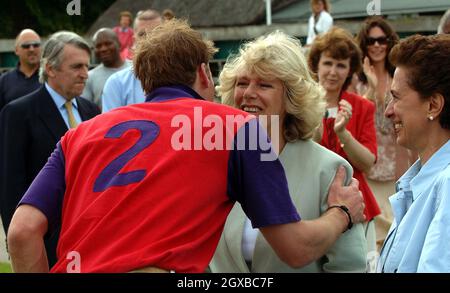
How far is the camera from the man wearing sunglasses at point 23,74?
32.7ft

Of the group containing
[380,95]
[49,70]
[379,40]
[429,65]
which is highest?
[429,65]

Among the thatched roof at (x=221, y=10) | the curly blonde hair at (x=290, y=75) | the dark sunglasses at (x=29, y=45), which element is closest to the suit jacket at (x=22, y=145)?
the curly blonde hair at (x=290, y=75)

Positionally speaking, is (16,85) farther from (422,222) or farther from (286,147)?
(422,222)

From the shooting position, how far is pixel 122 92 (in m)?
7.81

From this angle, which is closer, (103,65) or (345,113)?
(345,113)

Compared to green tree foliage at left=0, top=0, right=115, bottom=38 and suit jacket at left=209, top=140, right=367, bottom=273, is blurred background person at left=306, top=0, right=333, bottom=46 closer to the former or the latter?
suit jacket at left=209, top=140, right=367, bottom=273

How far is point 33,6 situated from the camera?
20297 mm

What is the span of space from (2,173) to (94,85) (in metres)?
3.55

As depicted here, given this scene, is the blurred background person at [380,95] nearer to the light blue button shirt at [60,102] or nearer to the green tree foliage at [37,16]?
the light blue button shirt at [60,102]

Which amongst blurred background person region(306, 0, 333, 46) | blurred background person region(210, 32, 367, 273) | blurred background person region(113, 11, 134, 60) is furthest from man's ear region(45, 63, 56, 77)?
blurred background person region(113, 11, 134, 60)

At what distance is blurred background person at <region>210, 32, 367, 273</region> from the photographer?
13.9ft

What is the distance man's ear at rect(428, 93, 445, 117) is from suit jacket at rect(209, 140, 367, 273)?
0.75 m

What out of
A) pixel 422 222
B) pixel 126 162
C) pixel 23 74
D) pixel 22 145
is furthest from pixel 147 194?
pixel 23 74

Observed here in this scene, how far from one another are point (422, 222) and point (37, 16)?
18070 millimetres
